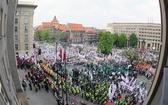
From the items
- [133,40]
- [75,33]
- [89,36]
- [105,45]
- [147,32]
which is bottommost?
[105,45]

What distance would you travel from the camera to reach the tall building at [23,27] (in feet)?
153

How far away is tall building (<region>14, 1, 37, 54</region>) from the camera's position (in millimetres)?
46719

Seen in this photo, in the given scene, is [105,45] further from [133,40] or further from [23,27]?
[133,40]

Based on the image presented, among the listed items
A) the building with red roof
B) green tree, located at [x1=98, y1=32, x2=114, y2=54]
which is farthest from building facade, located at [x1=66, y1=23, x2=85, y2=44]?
green tree, located at [x1=98, y1=32, x2=114, y2=54]

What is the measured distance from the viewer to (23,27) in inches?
1873

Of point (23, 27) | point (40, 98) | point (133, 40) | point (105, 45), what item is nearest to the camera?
point (40, 98)

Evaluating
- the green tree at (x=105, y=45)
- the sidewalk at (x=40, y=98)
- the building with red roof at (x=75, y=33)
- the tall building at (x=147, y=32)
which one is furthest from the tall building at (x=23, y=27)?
the tall building at (x=147, y=32)

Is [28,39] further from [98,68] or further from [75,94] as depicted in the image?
[75,94]

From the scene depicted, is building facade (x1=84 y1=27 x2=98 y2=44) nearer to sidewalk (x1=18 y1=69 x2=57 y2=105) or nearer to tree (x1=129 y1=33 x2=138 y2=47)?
tree (x1=129 y1=33 x2=138 y2=47)

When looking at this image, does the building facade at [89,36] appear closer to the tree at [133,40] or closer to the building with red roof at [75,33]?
the building with red roof at [75,33]

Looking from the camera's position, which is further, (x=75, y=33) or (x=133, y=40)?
(x=75, y=33)

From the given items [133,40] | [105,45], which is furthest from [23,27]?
[133,40]

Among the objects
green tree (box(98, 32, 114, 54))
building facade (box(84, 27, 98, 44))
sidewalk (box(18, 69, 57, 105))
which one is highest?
building facade (box(84, 27, 98, 44))

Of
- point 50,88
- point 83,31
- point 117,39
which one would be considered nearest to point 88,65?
point 50,88
